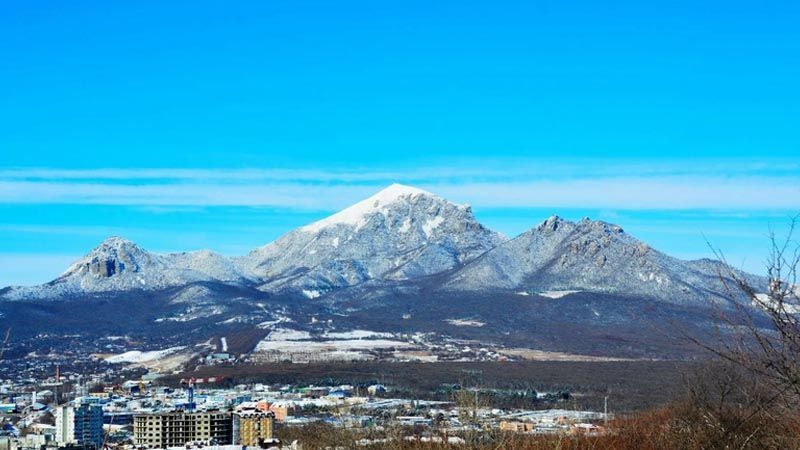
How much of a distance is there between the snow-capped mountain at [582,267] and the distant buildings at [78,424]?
11207cm

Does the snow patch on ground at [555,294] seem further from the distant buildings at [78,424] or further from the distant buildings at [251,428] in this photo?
the distant buildings at [78,424]

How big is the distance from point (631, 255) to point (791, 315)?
176 meters

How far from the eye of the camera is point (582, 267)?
577 ft

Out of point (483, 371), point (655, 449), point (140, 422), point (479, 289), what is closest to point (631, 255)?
point (479, 289)

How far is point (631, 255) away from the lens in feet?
585

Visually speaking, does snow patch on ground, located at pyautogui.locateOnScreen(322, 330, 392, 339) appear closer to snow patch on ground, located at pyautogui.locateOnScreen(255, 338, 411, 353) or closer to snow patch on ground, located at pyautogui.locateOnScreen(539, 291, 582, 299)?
snow patch on ground, located at pyautogui.locateOnScreen(255, 338, 411, 353)

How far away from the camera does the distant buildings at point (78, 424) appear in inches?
1980

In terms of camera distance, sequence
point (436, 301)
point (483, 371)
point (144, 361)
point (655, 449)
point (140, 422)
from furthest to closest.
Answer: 1. point (436, 301)
2. point (144, 361)
3. point (483, 371)
4. point (140, 422)
5. point (655, 449)

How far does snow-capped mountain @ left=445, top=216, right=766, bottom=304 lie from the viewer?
16538cm

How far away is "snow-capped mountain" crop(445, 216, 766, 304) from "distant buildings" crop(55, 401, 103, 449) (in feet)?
368

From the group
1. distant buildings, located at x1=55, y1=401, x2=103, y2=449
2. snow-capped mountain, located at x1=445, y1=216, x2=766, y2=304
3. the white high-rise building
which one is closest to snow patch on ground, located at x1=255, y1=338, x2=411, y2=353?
snow-capped mountain, located at x1=445, y1=216, x2=766, y2=304

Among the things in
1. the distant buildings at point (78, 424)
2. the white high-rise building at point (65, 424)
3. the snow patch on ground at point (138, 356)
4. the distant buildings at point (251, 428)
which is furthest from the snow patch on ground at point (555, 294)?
the white high-rise building at point (65, 424)

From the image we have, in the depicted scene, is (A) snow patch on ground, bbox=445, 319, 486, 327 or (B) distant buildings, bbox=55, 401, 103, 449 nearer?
(B) distant buildings, bbox=55, 401, 103, 449

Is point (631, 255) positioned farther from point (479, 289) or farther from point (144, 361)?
point (144, 361)
